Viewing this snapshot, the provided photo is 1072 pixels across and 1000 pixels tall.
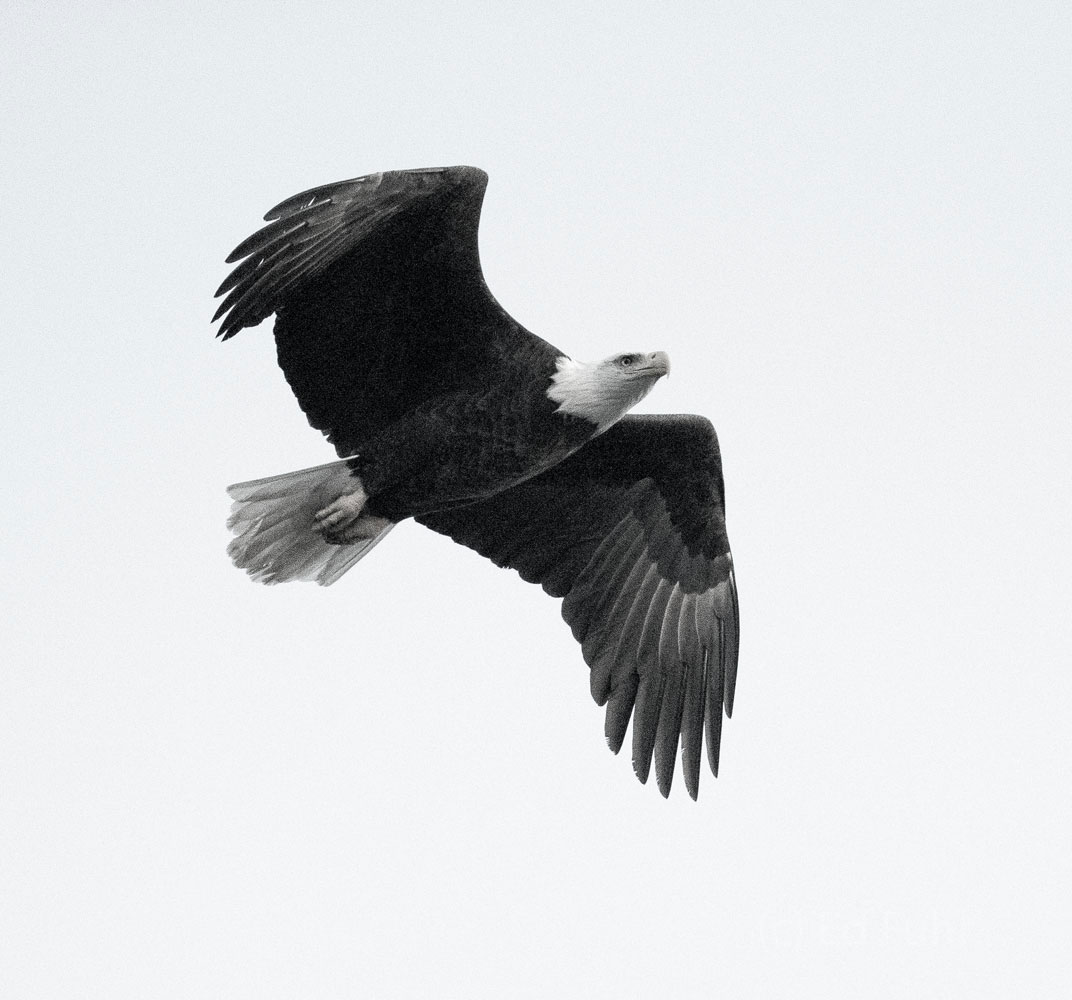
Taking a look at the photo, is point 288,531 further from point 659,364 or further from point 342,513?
point 659,364

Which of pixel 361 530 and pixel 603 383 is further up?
pixel 603 383

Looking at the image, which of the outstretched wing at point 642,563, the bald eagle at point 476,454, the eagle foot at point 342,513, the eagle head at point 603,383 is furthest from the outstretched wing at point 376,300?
the outstretched wing at point 642,563

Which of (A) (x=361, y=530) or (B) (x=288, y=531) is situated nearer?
(A) (x=361, y=530)

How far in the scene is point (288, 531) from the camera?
8.95 metres

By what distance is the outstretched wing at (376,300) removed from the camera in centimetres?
771

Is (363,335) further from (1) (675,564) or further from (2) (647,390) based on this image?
(1) (675,564)

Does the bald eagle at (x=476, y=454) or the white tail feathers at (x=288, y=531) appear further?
the white tail feathers at (x=288, y=531)

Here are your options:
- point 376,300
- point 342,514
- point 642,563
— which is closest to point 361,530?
point 342,514

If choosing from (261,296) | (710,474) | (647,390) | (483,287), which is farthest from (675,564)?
(261,296)

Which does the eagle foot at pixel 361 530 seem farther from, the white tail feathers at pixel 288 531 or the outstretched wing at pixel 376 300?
the outstretched wing at pixel 376 300

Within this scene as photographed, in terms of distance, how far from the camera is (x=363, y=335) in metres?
8.25

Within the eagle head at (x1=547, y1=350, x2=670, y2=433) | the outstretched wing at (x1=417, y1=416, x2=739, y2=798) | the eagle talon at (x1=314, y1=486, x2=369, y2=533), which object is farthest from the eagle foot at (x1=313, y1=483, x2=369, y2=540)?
the eagle head at (x1=547, y1=350, x2=670, y2=433)

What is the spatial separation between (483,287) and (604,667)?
2.18 meters

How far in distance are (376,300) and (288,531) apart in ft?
4.48
